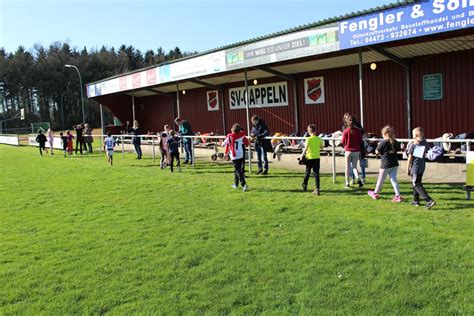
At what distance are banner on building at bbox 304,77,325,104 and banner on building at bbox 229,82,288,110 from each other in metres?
1.13

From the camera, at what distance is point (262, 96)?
19.1 metres

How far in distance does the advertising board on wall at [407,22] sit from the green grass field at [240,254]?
3.27m

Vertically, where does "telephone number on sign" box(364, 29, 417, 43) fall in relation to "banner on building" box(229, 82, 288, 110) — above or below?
above

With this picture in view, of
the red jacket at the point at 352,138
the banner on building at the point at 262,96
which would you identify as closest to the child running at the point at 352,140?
the red jacket at the point at 352,138

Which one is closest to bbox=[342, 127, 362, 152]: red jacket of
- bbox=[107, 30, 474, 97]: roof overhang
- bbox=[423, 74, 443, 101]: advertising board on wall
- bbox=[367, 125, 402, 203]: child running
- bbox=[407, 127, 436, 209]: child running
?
bbox=[367, 125, 402, 203]: child running

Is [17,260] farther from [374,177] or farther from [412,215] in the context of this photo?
[374,177]

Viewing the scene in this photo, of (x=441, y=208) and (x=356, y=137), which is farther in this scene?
(x=356, y=137)

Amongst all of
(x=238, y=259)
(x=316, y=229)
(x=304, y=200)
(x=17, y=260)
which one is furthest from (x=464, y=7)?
(x=17, y=260)

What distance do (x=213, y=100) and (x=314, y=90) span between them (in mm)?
6638

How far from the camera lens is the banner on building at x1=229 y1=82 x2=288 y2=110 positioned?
18188 mm

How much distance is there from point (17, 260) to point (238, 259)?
2.73 m

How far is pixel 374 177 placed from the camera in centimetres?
1102

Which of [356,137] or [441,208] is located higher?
[356,137]

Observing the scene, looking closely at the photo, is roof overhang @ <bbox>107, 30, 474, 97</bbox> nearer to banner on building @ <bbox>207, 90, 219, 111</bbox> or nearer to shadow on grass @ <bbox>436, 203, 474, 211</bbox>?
banner on building @ <bbox>207, 90, 219, 111</bbox>
